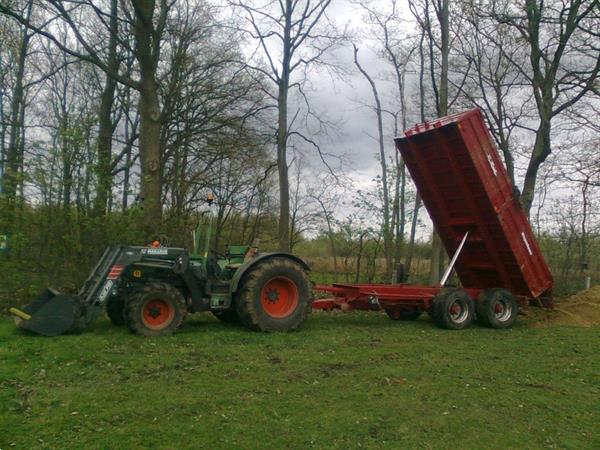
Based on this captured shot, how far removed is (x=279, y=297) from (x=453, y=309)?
3455 mm

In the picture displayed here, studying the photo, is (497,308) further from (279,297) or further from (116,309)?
(116,309)

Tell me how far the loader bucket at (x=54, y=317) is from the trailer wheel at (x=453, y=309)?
6139mm

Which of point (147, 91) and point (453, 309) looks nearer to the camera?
point (453, 309)

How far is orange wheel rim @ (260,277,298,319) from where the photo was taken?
915 centimetres

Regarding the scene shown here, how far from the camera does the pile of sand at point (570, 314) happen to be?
11.3 m

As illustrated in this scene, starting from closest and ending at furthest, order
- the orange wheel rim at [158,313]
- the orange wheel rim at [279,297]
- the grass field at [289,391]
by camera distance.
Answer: the grass field at [289,391]
the orange wheel rim at [158,313]
the orange wheel rim at [279,297]

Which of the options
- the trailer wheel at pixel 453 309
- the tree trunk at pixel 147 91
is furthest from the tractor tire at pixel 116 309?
the trailer wheel at pixel 453 309

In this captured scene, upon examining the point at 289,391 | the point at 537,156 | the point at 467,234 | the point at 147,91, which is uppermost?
the point at 147,91

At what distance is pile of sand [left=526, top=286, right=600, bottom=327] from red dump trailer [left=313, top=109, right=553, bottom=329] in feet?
1.34

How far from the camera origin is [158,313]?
8.30 m

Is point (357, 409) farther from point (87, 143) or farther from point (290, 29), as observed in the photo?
point (290, 29)

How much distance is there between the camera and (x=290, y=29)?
61.0 feet

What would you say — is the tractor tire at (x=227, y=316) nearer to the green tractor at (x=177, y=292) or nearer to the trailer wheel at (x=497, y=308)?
the green tractor at (x=177, y=292)

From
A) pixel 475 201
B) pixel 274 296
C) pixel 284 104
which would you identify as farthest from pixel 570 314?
pixel 284 104
